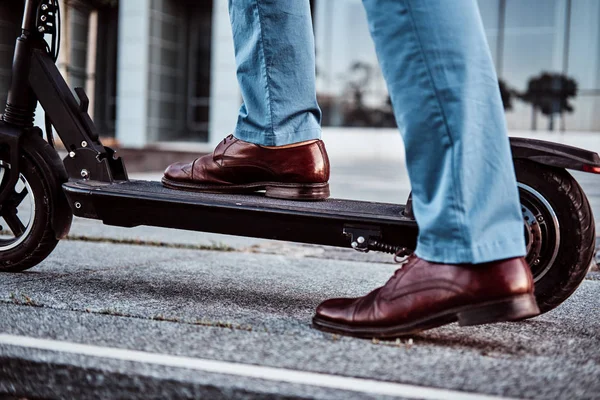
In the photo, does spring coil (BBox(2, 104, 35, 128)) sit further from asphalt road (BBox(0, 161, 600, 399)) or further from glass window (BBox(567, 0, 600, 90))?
glass window (BBox(567, 0, 600, 90))

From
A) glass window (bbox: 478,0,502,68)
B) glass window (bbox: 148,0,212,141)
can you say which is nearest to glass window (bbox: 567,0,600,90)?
glass window (bbox: 478,0,502,68)

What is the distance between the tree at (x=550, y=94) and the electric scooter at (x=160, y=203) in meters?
14.4

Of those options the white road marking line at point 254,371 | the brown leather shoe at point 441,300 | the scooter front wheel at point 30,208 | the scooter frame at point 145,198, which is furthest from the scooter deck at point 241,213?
the white road marking line at point 254,371

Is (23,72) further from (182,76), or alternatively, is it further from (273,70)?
(182,76)

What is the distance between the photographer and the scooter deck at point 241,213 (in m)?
1.80

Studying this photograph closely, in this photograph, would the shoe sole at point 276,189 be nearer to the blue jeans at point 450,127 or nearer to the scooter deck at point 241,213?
the scooter deck at point 241,213

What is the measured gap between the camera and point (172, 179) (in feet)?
6.97

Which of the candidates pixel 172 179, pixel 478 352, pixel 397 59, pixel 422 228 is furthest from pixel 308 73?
pixel 478 352

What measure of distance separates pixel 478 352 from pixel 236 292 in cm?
87

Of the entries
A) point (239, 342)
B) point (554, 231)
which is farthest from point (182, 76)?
point (239, 342)

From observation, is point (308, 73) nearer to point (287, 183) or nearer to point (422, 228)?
point (287, 183)

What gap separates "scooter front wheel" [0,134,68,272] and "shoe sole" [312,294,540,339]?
3.98 feet

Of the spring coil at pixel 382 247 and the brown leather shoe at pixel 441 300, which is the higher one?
the spring coil at pixel 382 247

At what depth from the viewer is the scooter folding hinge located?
1.79m
